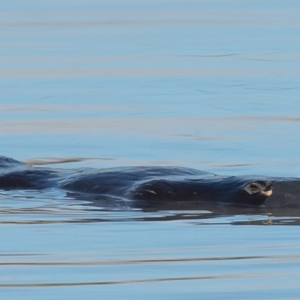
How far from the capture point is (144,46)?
1791 cm

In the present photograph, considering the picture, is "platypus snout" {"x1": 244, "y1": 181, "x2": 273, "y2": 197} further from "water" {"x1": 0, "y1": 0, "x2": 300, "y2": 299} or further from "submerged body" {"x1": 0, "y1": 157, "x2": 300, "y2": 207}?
"water" {"x1": 0, "y1": 0, "x2": 300, "y2": 299}

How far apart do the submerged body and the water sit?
0.57 ft

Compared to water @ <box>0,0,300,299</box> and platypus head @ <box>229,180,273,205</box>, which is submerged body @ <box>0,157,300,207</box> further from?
water @ <box>0,0,300,299</box>

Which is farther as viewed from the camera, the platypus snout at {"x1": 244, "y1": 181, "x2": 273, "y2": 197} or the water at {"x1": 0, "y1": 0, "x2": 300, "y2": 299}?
the platypus snout at {"x1": 244, "y1": 181, "x2": 273, "y2": 197}

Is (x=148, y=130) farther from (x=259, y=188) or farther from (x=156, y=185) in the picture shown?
(x=259, y=188)

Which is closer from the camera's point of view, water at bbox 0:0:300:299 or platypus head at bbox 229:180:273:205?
water at bbox 0:0:300:299

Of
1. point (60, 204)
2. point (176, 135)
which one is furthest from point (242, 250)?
point (176, 135)

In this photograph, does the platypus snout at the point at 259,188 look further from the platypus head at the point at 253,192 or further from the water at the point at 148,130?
the water at the point at 148,130

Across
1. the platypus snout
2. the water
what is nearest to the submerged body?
the platypus snout

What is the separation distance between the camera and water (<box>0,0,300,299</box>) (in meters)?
6.96

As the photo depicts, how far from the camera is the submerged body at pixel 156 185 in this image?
8.96m

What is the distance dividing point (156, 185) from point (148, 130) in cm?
320

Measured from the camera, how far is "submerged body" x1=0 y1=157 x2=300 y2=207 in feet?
29.4

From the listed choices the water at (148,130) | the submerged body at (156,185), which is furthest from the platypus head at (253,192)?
the water at (148,130)
